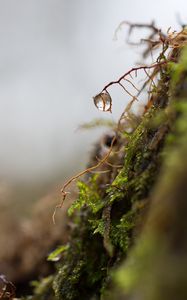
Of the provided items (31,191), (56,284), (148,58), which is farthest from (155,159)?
(31,191)

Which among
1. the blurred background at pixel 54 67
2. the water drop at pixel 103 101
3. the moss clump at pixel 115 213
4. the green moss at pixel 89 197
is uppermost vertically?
the blurred background at pixel 54 67

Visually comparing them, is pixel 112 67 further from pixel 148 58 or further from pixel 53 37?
pixel 148 58

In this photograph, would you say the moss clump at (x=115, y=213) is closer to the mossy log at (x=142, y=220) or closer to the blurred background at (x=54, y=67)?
the mossy log at (x=142, y=220)

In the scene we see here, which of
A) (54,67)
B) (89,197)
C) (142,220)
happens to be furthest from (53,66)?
(142,220)

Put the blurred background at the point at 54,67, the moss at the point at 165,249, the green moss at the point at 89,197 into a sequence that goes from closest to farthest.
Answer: the moss at the point at 165,249 → the green moss at the point at 89,197 → the blurred background at the point at 54,67

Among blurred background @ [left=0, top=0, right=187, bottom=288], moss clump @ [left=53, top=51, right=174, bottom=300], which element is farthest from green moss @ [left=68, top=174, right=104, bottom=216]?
blurred background @ [left=0, top=0, right=187, bottom=288]

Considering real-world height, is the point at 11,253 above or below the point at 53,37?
below

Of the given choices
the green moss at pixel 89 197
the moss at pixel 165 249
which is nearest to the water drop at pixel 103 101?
the green moss at pixel 89 197

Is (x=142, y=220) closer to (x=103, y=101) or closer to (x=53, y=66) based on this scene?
(x=103, y=101)
